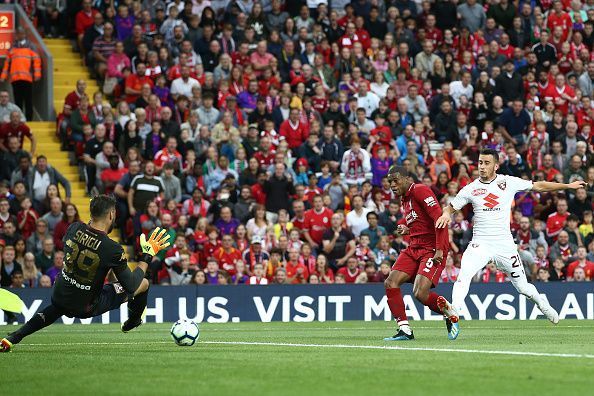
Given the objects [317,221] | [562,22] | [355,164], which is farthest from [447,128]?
[562,22]

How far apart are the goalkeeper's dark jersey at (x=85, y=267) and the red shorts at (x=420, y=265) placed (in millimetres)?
4145

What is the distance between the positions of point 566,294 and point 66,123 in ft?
38.4

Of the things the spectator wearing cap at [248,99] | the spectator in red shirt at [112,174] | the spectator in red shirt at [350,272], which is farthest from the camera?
the spectator wearing cap at [248,99]

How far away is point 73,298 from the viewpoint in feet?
43.5

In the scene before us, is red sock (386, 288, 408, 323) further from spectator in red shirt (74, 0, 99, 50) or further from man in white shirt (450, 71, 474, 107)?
spectator in red shirt (74, 0, 99, 50)

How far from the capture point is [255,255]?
25.2 metres

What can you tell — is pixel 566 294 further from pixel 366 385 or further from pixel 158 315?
pixel 366 385

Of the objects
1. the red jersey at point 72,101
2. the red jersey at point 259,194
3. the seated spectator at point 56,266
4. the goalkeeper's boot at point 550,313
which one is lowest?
the seated spectator at point 56,266

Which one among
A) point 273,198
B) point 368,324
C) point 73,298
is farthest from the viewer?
point 273,198

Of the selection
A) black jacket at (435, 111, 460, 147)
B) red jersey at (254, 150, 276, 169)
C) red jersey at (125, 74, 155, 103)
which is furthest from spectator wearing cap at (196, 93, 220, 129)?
black jacket at (435, 111, 460, 147)

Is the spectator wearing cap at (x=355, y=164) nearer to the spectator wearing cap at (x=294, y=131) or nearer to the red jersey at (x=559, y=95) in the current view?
the spectator wearing cap at (x=294, y=131)

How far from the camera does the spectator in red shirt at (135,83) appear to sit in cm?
2830

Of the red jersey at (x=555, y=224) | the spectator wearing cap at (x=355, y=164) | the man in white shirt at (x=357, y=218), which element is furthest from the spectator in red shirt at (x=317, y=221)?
the red jersey at (x=555, y=224)

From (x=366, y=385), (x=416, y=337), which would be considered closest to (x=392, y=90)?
(x=416, y=337)
